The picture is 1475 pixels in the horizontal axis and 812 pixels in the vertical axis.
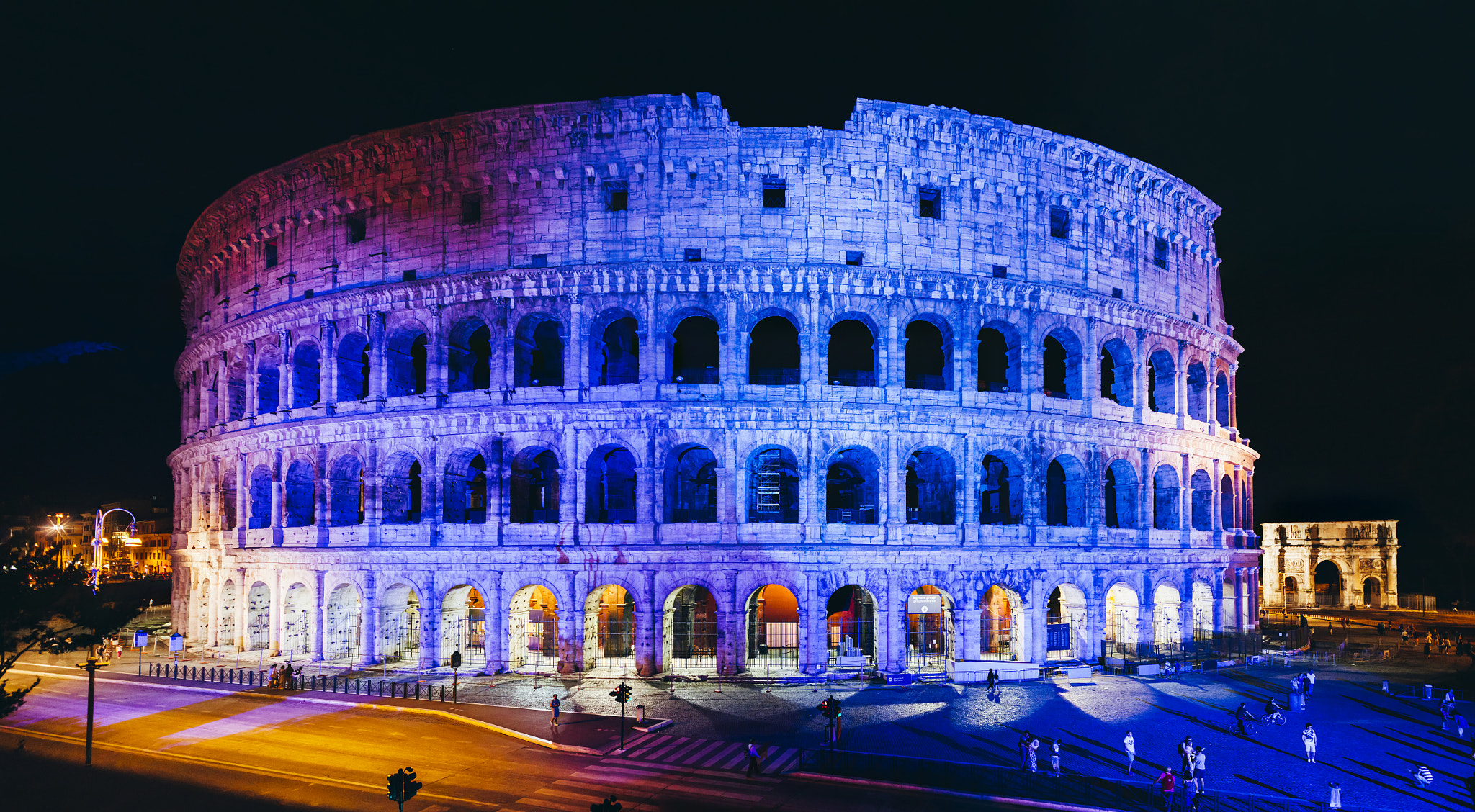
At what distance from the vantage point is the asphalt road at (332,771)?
18.0 metres

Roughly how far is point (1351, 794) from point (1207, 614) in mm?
22392

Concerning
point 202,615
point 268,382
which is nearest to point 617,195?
point 268,382

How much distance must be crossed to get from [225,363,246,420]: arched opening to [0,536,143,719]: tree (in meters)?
19.6

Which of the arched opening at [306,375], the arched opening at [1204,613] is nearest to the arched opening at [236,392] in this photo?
the arched opening at [306,375]

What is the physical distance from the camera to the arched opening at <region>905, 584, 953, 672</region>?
105ft

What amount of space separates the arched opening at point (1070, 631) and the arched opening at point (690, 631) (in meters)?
13.2

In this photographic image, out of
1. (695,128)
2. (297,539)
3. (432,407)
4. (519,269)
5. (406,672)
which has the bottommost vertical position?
(406,672)

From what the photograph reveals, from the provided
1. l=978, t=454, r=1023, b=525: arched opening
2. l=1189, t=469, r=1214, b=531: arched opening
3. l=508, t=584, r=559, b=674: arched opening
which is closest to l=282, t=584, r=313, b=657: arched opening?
→ l=508, t=584, r=559, b=674: arched opening

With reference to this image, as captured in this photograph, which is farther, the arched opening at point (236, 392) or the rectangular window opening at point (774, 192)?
the arched opening at point (236, 392)

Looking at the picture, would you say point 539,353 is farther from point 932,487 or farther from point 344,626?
point 932,487

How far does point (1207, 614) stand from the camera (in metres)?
39.5

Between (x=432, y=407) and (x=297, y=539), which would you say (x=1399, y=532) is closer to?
(x=432, y=407)

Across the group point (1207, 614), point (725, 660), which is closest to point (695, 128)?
point (725, 660)

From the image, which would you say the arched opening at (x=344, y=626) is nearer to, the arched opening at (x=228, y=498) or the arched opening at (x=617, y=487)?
the arched opening at (x=228, y=498)
